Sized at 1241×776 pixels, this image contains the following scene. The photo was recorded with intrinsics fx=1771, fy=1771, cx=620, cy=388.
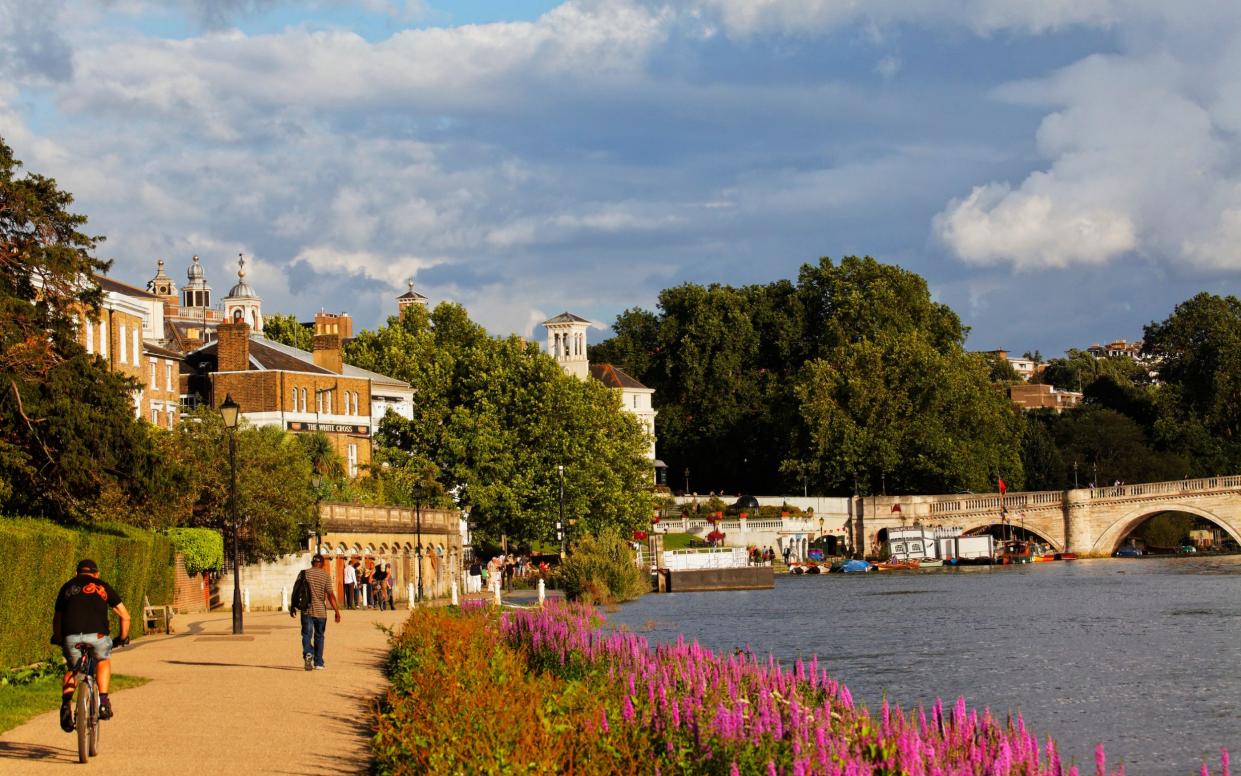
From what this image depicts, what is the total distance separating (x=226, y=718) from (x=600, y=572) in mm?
48565

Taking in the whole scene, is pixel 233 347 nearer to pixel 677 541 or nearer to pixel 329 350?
pixel 329 350

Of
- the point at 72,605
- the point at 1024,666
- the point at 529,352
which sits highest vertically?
the point at 529,352

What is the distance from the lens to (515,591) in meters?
79.1

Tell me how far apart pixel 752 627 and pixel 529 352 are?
40537 millimetres

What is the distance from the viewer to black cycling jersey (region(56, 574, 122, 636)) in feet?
58.8

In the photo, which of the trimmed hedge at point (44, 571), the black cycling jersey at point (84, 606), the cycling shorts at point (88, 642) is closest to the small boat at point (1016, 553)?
the trimmed hedge at point (44, 571)

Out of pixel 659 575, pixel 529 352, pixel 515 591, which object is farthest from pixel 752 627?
pixel 529 352

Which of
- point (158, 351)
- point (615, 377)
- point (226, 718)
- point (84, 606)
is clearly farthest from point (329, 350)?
point (84, 606)

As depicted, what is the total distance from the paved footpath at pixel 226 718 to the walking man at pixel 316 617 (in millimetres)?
269

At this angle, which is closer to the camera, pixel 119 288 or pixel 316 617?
pixel 316 617

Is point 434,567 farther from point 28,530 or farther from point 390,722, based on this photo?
point 390,722

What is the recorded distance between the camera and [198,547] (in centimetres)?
4931

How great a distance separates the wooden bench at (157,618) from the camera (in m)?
38.3

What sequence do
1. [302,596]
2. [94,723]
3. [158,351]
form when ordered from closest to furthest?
[94,723], [302,596], [158,351]
